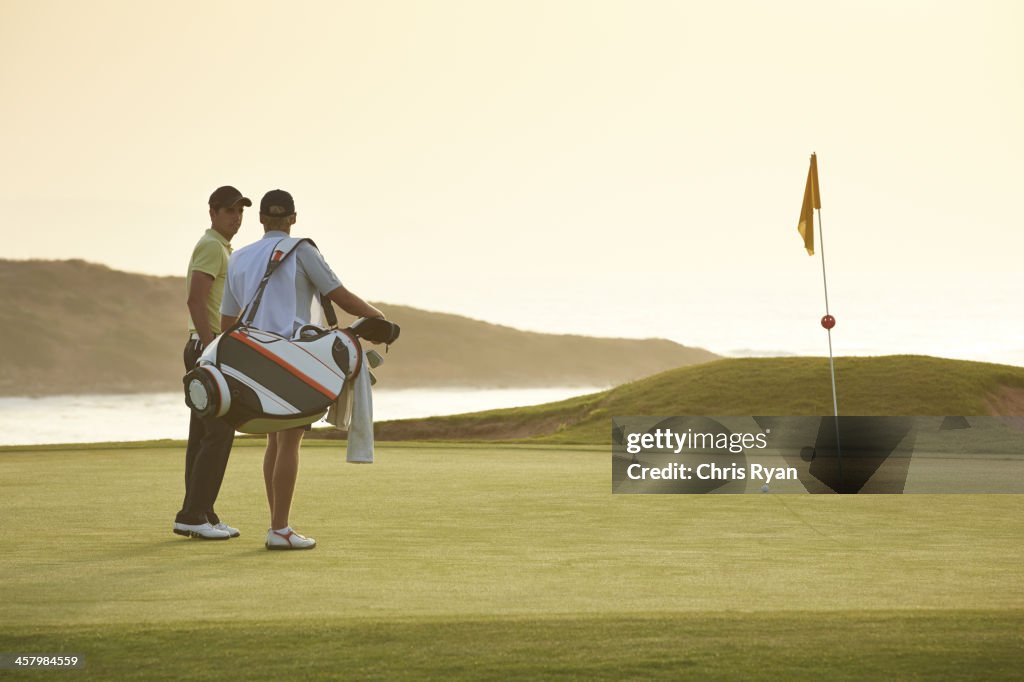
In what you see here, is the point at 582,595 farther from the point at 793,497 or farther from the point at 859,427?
the point at 859,427

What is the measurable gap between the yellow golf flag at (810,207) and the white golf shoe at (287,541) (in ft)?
39.1

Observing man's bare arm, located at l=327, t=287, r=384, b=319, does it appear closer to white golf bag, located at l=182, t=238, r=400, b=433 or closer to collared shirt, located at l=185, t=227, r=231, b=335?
white golf bag, located at l=182, t=238, r=400, b=433

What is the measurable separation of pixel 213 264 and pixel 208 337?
0.50m

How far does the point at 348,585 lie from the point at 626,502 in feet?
14.6

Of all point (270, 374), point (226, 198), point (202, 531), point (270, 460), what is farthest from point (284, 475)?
point (226, 198)

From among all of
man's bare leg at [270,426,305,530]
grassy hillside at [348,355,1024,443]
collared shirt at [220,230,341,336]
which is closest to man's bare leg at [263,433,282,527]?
man's bare leg at [270,426,305,530]

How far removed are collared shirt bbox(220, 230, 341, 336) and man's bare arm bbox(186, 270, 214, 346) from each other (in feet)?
2.29

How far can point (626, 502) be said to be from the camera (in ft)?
31.2

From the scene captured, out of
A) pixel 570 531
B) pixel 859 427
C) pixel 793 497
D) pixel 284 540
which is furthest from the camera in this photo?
pixel 859 427

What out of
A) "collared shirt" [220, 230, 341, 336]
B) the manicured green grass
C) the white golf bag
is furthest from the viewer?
"collared shirt" [220, 230, 341, 336]

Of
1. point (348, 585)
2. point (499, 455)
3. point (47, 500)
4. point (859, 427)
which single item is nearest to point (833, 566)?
point (348, 585)

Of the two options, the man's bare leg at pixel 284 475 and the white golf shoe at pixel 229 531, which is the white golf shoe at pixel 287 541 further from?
the white golf shoe at pixel 229 531

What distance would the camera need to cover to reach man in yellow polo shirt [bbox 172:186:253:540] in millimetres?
7586

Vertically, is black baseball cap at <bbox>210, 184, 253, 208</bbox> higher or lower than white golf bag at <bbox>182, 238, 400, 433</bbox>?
higher
